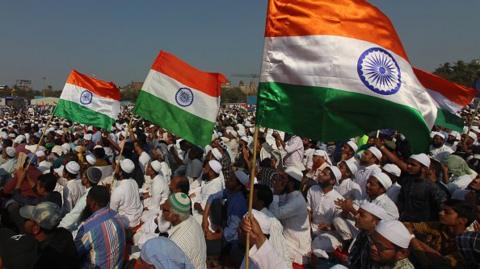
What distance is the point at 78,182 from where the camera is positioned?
5.44m

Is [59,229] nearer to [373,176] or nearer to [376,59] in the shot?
[376,59]

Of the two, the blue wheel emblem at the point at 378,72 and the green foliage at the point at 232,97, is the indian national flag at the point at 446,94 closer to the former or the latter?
the blue wheel emblem at the point at 378,72

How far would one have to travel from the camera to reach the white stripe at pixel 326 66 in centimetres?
290

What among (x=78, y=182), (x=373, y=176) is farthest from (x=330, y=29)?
(x=78, y=182)

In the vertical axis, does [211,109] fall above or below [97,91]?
above

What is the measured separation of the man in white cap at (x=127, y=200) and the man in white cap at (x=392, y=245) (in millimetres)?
3327

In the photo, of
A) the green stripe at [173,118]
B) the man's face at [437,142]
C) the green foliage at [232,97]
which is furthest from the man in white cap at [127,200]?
the green foliage at [232,97]

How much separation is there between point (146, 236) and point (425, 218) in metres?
3.45

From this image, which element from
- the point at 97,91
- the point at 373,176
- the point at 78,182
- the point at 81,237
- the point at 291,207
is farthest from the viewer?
the point at 97,91

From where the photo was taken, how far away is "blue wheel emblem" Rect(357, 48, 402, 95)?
2.87m

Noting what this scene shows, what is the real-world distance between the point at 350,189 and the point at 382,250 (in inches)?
110

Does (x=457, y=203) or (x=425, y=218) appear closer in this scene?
(x=457, y=203)

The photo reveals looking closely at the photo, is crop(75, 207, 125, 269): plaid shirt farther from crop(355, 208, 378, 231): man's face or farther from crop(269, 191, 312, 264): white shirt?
crop(355, 208, 378, 231): man's face

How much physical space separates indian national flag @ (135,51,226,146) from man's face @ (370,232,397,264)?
285 cm
